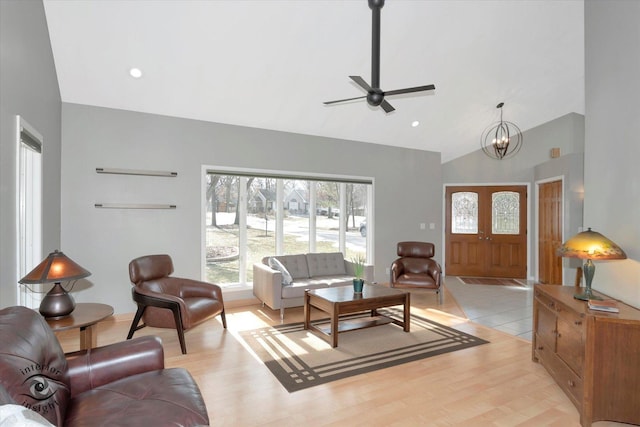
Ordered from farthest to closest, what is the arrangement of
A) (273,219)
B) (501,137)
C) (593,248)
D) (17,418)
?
1. (501,137)
2. (273,219)
3. (593,248)
4. (17,418)

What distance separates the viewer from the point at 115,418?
1.59 m

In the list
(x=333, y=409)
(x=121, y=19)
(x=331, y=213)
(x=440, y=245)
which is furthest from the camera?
(x=440, y=245)

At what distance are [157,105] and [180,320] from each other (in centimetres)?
269

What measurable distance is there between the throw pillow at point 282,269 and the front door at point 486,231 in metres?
4.33

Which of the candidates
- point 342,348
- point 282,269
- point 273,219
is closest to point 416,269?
A: point 282,269

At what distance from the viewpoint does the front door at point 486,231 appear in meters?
Answer: 7.28

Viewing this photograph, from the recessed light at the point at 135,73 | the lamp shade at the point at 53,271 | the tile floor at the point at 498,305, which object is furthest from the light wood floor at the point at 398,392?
the recessed light at the point at 135,73

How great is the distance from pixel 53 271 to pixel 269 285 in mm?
2355

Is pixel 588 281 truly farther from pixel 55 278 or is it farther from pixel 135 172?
pixel 135 172

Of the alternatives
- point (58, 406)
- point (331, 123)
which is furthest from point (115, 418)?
point (331, 123)

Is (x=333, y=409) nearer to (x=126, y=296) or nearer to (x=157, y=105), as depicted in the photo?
(x=126, y=296)

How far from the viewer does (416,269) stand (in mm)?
5645

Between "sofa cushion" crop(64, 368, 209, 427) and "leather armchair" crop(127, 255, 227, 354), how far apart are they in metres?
1.48

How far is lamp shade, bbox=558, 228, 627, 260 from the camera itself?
2.48 metres
